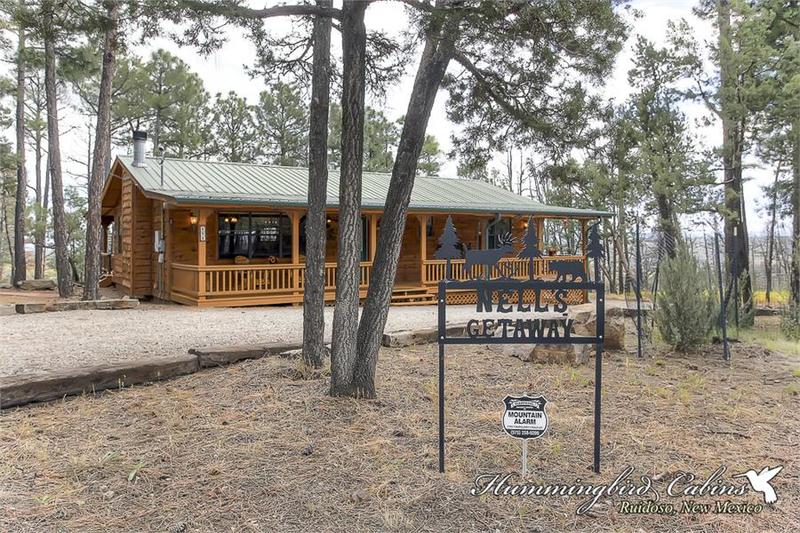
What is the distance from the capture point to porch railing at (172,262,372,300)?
39.0ft

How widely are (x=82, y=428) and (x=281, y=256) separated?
34.6 ft

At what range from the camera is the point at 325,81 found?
5.10m

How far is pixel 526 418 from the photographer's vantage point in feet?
10.0

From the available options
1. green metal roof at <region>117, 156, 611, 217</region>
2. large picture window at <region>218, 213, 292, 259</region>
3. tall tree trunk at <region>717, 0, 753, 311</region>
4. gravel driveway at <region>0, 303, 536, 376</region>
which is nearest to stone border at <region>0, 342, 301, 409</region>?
gravel driveway at <region>0, 303, 536, 376</region>

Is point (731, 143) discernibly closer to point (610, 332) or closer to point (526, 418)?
point (610, 332)

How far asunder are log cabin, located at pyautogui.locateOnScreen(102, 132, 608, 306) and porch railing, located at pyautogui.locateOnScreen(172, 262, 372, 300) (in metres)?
0.03

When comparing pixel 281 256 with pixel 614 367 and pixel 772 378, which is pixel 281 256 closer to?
pixel 614 367

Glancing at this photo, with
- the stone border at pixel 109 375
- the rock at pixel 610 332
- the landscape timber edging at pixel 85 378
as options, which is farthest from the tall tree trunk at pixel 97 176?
the rock at pixel 610 332

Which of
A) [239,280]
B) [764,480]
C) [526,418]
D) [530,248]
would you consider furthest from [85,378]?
[239,280]

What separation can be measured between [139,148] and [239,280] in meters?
4.43

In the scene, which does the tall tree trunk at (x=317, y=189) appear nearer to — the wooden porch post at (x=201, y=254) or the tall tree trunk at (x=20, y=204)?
the wooden porch post at (x=201, y=254)

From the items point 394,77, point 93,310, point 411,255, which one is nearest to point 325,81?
point 394,77

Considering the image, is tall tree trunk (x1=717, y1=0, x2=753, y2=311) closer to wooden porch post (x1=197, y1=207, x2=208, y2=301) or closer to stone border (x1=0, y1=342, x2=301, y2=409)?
stone border (x1=0, y1=342, x2=301, y2=409)

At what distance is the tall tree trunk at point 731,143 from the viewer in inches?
435
